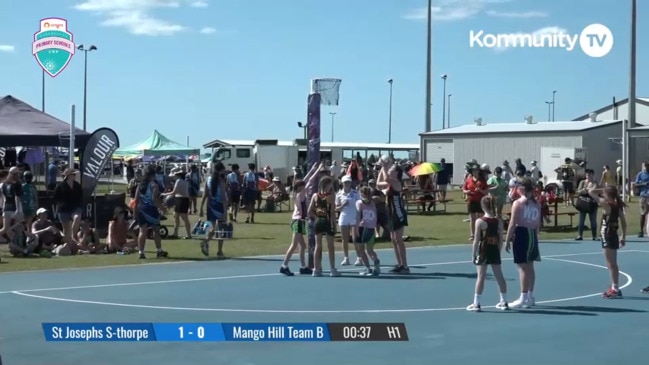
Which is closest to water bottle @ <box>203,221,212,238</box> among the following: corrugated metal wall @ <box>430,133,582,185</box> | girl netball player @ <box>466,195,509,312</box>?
girl netball player @ <box>466,195,509,312</box>

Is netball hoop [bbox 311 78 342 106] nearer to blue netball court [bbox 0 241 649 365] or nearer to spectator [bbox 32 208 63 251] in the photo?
blue netball court [bbox 0 241 649 365]

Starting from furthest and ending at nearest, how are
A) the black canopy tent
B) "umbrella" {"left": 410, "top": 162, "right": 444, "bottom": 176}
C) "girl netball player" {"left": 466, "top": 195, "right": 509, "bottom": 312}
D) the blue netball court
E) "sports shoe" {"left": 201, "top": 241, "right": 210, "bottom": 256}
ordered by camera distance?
"umbrella" {"left": 410, "top": 162, "right": 444, "bottom": 176}, the black canopy tent, "sports shoe" {"left": 201, "top": 241, "right": 210, "bottom": 256}, "girl netball player" {"left": 466, "top": 195, "right": 509, "bottom": 312}, the blue netball court

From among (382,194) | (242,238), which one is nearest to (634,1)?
(242,238)

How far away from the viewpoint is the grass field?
17.8 m

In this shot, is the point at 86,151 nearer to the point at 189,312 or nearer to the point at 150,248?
the point at 150,248

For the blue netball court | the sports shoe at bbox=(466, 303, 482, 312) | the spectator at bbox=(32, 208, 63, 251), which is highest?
the spectator at bbox=(32, 208, 63, 251)

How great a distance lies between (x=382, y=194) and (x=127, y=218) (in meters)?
6.38

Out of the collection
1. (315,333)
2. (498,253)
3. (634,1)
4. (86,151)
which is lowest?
(315,333)

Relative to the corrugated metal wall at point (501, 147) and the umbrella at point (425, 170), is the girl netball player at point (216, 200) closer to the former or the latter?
the umbrella at point (425, 170)

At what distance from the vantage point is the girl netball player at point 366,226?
15.7 m

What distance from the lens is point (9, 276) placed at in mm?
15797

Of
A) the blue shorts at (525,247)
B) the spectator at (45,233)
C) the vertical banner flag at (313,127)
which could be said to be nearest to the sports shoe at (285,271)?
the vertical banner flag at (313,127)

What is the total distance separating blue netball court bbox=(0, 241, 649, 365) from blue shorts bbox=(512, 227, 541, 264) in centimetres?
67

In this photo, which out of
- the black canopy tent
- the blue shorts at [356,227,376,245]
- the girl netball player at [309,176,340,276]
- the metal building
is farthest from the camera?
the metal building
